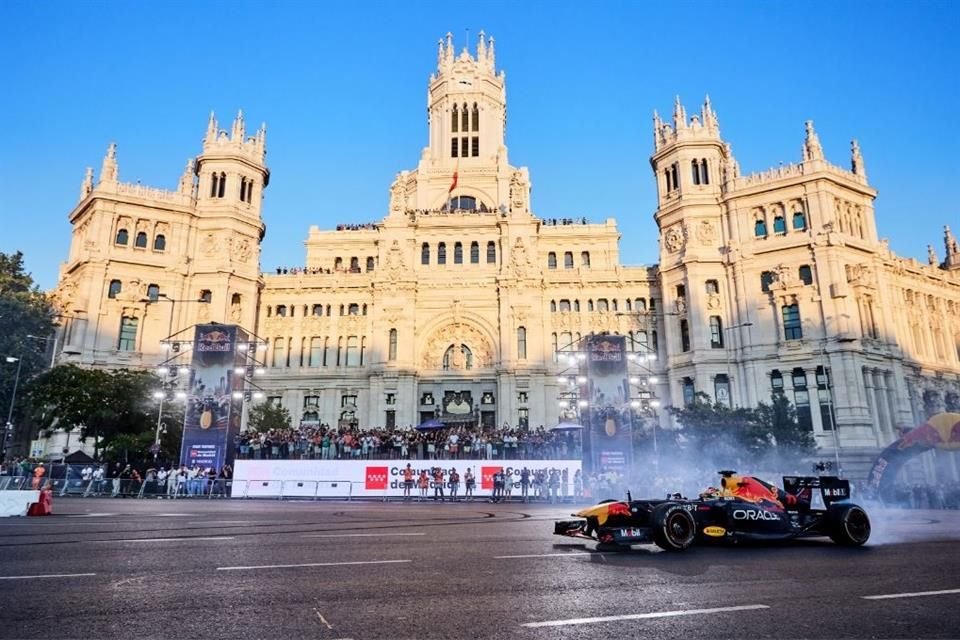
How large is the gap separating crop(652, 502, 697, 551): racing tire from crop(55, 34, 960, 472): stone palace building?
3909 cm

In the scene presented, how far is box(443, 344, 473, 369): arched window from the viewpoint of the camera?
188 feet

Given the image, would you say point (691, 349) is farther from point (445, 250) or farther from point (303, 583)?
point (303, 583)

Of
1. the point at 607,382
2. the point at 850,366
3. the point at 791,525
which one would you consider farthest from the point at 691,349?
the point at 791,525

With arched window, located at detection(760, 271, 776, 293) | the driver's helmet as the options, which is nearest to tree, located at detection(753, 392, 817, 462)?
arched window, located at detection(760, 271, 776, 293)

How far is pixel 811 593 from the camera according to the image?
746 cm

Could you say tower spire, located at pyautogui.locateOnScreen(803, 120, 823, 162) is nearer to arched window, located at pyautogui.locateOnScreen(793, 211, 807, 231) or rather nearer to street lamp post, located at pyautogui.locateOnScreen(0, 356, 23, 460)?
arched window, located at pyautogui.locateOnScreen(793, 211, 807, 231)

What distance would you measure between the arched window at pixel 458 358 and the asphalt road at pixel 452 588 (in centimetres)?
4344

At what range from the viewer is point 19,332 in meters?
44.9

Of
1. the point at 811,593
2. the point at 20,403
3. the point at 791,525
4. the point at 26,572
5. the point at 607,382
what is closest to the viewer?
the point at 811,593

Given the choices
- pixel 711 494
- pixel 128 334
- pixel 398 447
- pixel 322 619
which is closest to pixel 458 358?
pixel 398 447

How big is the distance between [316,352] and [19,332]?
23.1 m

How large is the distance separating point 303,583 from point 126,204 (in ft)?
190

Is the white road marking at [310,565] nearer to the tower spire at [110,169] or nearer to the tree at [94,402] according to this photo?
the tree at [94,402]

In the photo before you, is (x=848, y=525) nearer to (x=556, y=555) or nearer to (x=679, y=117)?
(x=556, y=555)
